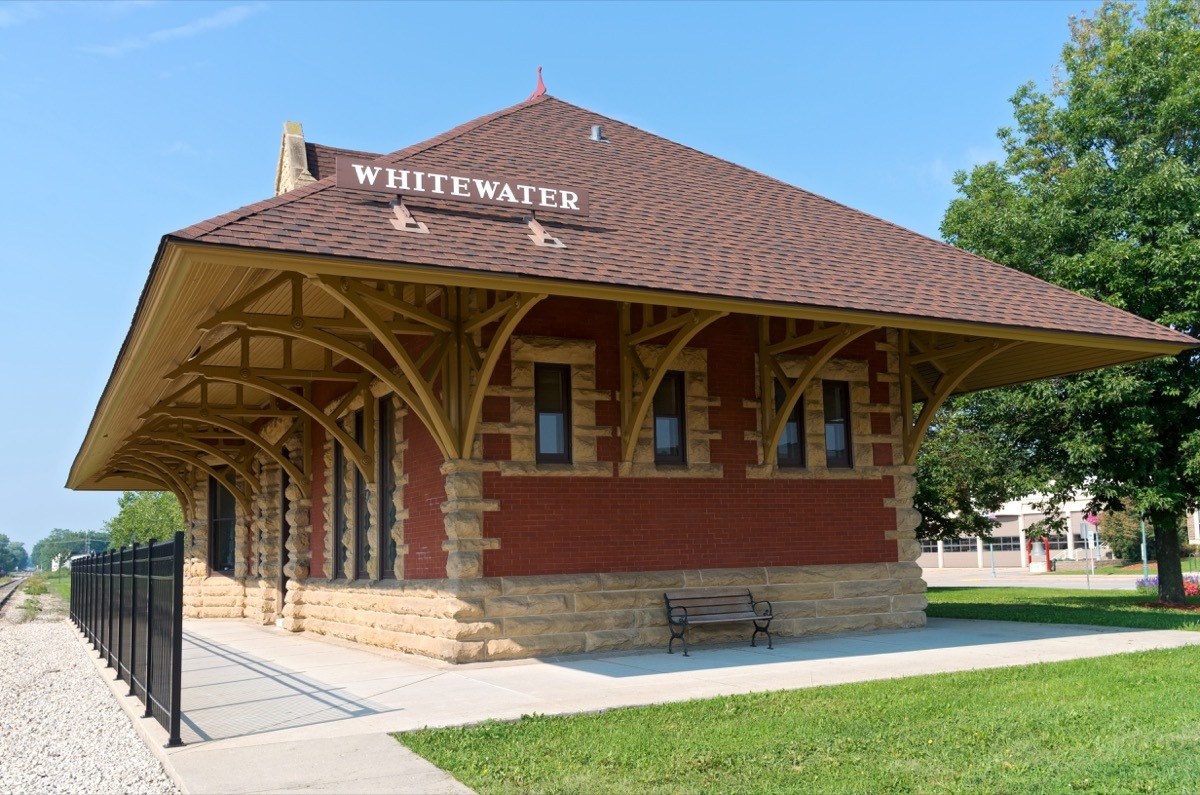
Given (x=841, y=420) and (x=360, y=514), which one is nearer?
(x=841, y=420)

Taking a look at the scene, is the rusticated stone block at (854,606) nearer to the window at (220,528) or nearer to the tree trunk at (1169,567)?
the tree trunk at (1169,567)

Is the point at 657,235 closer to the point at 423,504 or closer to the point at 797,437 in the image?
the point at 797,437

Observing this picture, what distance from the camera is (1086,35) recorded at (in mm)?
25672

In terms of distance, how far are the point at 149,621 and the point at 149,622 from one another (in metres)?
0.01

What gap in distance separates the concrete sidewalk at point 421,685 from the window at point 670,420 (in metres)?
2.47

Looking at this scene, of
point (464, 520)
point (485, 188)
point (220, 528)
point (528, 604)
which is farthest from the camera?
point (220, 528)

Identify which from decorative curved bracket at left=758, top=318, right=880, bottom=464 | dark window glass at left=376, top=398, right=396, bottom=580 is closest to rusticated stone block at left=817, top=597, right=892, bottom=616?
decorative curved bracket at left=758, top=318, right=880, bottom=464

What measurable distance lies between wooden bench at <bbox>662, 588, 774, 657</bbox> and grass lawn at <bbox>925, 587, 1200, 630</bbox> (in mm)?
5381

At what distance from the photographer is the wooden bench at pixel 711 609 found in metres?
12.4

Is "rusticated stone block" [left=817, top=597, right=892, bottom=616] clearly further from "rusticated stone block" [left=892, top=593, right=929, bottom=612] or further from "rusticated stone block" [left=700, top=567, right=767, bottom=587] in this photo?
"rusticated stone block" [left=700, top=567, right=767, bottom=587]

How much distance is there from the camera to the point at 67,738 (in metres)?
8.88

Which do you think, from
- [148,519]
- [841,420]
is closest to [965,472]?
[841,420]

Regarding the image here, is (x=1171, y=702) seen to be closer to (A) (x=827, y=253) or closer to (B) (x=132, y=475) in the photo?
(A) (x=827, y=253)

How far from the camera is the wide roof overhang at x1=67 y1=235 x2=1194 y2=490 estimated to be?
9211 millimetres
